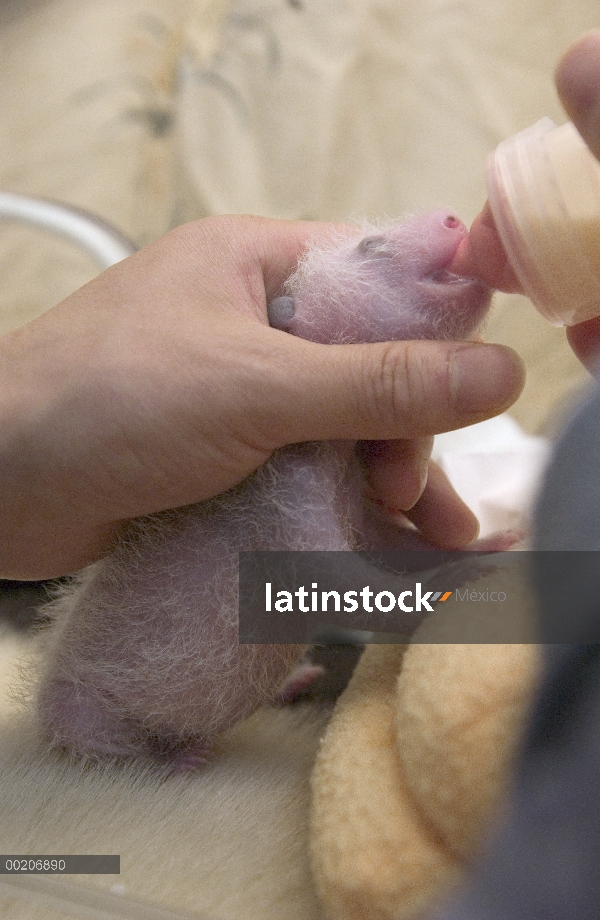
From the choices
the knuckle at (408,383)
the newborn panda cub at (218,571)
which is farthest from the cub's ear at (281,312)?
the knuckle at (408,383)

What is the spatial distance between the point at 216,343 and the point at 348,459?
7.4 inches

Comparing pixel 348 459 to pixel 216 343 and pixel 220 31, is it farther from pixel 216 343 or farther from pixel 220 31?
pixel 220 31

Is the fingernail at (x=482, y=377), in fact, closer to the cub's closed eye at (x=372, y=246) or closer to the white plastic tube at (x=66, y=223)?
the cub's closed eye at (x=372, y=246)

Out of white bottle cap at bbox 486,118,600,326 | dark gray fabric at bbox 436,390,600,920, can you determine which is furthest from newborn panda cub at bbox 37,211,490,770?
dark gray fabric at bbox 436,390,600,920

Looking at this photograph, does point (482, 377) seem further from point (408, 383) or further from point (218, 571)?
point (218, 571)

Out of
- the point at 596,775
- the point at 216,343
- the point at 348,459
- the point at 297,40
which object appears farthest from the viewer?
the point at 297,40

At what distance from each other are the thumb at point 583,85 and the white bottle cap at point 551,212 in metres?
0.03

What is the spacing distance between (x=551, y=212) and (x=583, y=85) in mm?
73

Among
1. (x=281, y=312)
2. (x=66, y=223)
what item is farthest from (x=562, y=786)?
(x=66, y=223)

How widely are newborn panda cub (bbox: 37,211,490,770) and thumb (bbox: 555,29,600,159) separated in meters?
0.20

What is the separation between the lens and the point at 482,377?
58 centimetres

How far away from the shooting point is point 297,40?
1.41 metres

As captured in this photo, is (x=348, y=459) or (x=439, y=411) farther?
(x=348, y=459)

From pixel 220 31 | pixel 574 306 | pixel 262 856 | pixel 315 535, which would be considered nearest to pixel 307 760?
pixel 262 856
